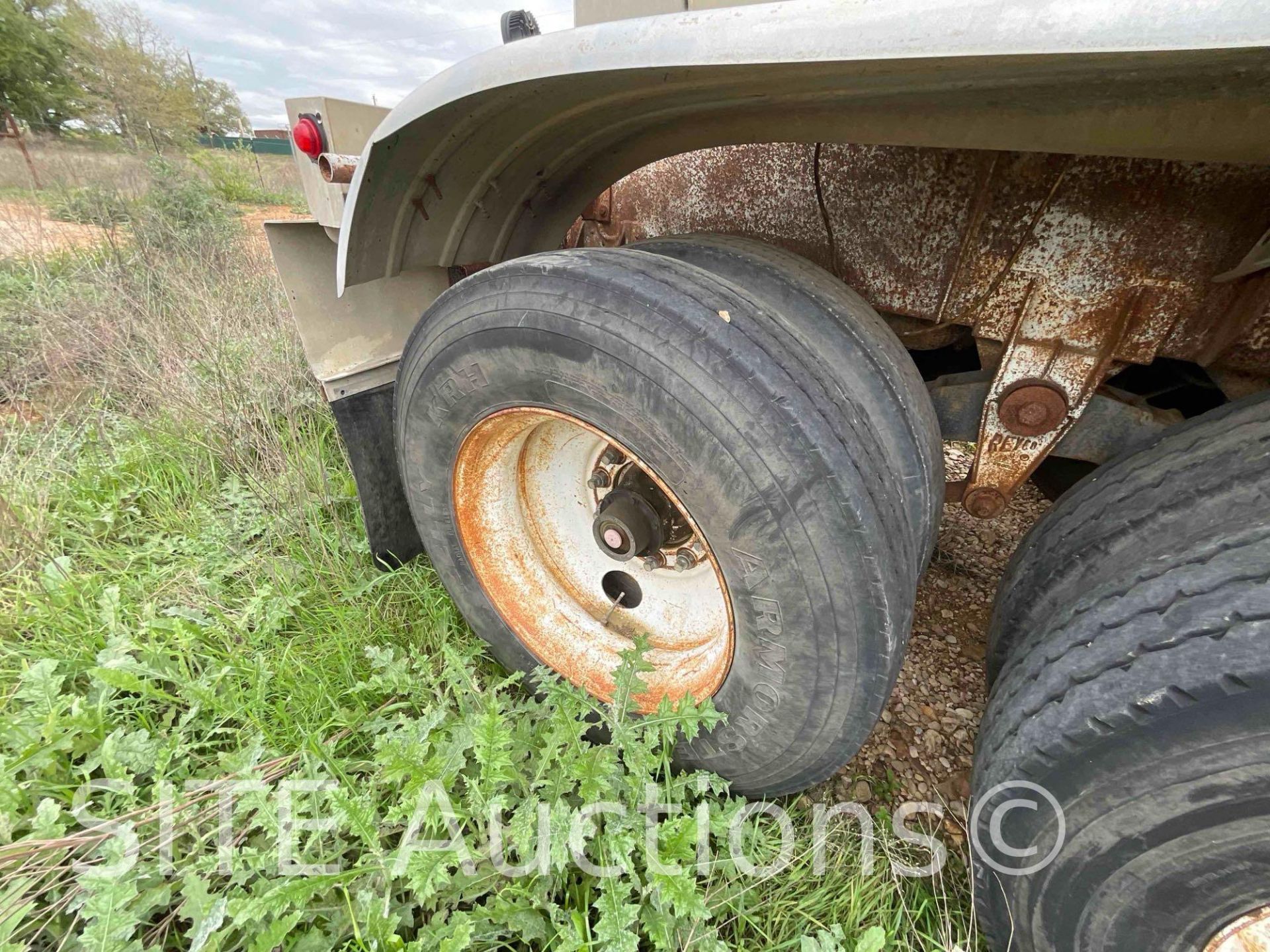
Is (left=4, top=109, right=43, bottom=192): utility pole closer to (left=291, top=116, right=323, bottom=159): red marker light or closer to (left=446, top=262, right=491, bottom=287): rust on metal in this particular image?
(left=291, top=116, right=323, bottom=159): red marker light

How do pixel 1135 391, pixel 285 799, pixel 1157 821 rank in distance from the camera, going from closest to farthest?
1. pixel 1157 821
2. pixel 285 799
3. pixel 1135 391

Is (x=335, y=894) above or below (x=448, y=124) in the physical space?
below

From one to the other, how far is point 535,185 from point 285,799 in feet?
5.10

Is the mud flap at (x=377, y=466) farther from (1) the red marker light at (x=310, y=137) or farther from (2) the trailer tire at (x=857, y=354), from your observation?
(2) the trailer tire at (x=857, y=354)

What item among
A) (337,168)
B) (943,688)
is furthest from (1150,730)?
(337,168)

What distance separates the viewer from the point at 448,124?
124 centimetres

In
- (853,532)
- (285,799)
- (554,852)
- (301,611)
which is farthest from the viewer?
(301,611)

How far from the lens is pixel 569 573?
1.71 m

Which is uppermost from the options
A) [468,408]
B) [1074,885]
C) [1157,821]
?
[468,408]

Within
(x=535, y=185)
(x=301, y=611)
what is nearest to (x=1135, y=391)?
(x=535, y=185)

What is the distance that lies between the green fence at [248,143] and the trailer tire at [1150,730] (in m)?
13.7

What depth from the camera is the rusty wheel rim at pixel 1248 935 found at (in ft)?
2.73

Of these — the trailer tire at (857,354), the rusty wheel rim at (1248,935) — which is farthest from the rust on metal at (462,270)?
the rusty wheel rim at (1248,935)

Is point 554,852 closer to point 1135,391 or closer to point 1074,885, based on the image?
point 1074,885
